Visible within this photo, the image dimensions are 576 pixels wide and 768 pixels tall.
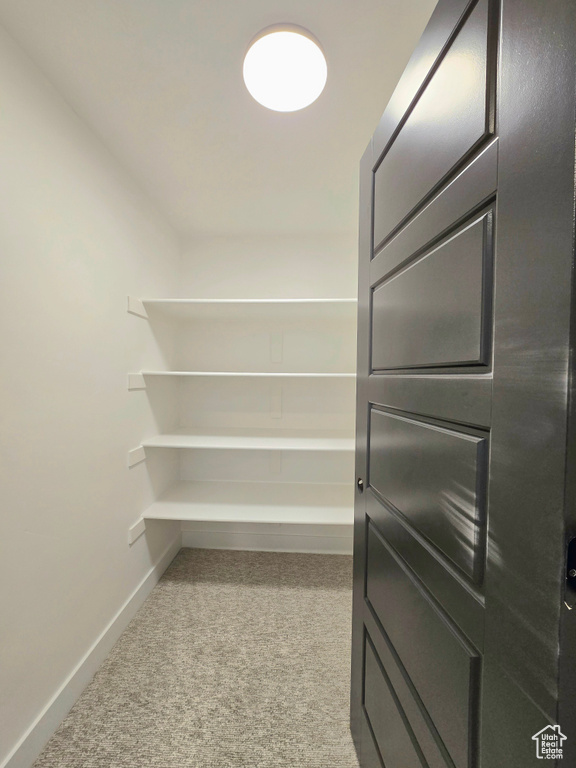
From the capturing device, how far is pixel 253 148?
5.11 ft

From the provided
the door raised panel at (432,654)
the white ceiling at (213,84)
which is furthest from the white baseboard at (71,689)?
the white ceiling at (213,84)

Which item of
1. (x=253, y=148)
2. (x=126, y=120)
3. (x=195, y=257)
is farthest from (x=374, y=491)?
(x=195, y=257)

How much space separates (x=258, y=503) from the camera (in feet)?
7.50

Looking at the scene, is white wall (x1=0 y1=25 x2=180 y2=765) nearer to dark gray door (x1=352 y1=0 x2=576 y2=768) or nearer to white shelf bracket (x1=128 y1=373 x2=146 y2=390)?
white shelf bracket (x1=128 y1=373 x2=146 y2=390)

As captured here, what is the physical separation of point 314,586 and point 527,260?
88.4 inches

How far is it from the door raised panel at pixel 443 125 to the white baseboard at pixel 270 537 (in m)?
2.25

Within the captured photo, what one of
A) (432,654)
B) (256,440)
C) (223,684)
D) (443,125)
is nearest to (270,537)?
(256,440)

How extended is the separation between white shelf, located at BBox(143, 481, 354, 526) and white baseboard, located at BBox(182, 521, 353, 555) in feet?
0.98

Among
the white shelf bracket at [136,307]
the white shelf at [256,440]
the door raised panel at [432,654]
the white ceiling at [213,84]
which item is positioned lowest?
the door raised panel at [432,654]

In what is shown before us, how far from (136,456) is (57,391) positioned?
2.40 ft

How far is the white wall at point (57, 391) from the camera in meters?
1.09

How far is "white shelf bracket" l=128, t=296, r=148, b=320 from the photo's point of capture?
184 cm

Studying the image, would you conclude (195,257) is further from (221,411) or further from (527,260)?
(527,260)

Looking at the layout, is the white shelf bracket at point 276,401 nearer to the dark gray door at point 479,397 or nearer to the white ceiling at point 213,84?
the white ceiling at point 213,84
